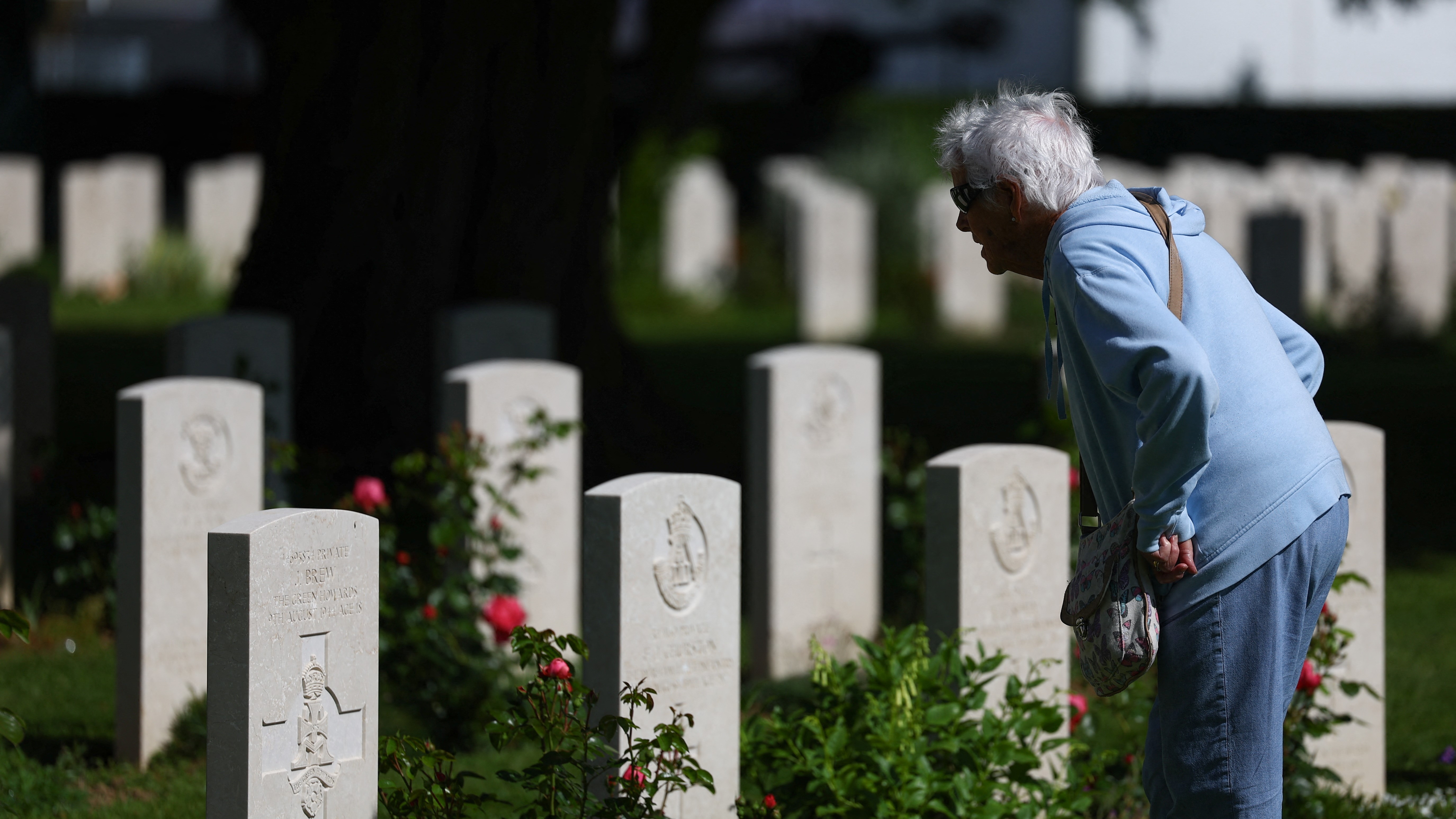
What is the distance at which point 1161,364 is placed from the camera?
115 inches

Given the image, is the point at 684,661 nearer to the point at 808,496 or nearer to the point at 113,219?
the point at 808,496

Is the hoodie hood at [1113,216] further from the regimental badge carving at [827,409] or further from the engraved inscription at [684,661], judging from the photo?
the regimental badge carving at [827,409]

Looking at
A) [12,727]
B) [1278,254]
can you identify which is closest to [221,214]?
[1278,254]

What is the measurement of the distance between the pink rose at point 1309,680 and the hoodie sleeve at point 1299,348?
1.47 m

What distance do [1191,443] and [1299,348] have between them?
661 mm

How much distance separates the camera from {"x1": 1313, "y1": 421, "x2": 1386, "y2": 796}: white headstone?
5.15m

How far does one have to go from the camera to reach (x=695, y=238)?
18516 millimetres

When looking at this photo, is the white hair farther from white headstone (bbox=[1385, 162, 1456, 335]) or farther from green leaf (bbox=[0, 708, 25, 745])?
white headstone (bbox=[1385, 162, 1456, 335])

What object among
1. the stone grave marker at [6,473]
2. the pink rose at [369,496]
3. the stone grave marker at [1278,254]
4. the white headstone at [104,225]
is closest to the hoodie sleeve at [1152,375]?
the pink rose at [369,496]

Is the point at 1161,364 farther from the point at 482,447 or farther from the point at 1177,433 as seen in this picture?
the point at 482,447

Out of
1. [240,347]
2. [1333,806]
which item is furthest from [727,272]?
[1333,806]

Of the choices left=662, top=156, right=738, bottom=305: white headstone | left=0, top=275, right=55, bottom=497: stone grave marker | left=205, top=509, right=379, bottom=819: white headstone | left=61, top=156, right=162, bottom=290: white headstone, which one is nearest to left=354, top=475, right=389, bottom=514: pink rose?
left=205, top=509, right=379, bottom=819: white headstone

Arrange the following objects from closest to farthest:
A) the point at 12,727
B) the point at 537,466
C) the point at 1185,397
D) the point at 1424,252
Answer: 1. the point at 1185,397
2. the point at 12,727
3. the point at 537,466
4. the point at 1424,252

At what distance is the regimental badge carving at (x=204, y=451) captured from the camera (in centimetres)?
543
